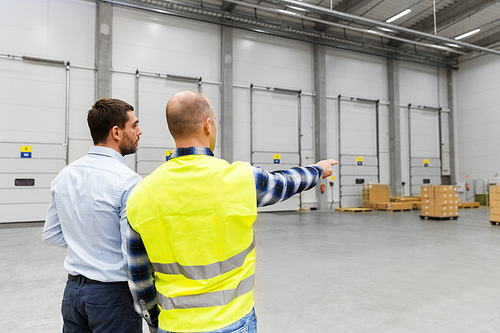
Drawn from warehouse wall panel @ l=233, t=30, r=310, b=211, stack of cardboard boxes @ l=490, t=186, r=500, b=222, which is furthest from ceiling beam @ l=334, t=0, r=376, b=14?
stack of cardboard boxes @ l=490, t=186, r=500, b=222

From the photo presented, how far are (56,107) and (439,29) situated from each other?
16875mm

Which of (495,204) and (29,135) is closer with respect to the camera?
(495,204)

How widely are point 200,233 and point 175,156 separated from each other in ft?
0.91

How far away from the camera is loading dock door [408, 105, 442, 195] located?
18.1 meters

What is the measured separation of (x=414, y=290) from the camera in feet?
13.7

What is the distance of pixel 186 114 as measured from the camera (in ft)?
3.95

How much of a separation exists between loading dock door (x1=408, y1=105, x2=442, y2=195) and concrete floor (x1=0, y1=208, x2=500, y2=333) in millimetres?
10411

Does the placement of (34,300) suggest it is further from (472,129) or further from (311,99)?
(472,129)

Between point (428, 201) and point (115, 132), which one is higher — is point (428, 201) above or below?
below

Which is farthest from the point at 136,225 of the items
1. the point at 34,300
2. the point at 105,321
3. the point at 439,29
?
the point at 439,29

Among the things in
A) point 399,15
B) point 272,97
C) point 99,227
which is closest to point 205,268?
point 99,227

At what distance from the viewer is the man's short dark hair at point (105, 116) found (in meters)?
1.54

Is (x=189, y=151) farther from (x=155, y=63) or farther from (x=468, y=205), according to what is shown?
(x=468, y=205)

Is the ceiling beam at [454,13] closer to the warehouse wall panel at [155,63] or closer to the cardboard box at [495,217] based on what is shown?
the cardboard box at [495,217]
